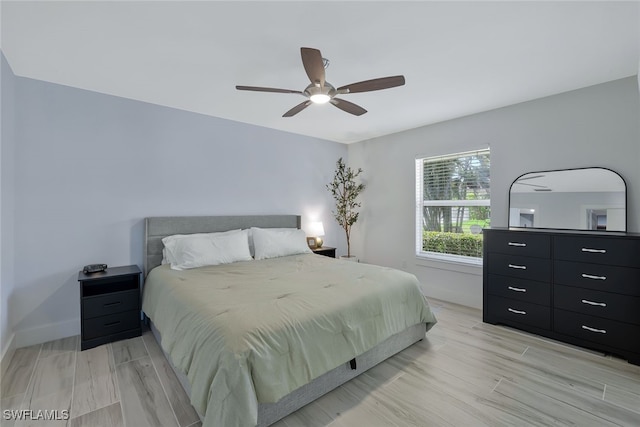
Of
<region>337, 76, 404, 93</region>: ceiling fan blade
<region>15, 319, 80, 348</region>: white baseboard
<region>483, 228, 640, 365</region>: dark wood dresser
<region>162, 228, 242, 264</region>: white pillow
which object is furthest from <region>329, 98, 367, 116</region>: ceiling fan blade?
<region>15, 319, 80, 348</region>: white baseboard

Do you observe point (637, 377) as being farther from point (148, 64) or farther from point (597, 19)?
point (148, 64)

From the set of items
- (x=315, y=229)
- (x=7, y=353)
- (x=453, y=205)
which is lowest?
(x=7, y=353)

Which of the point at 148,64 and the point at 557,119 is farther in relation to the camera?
the point at 557,119

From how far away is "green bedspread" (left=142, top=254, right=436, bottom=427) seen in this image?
4.70 feet

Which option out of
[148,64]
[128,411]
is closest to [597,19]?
[148,64]

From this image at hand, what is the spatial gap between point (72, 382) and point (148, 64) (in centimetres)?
258

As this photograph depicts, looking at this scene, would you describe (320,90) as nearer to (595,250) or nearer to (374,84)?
(374,84)

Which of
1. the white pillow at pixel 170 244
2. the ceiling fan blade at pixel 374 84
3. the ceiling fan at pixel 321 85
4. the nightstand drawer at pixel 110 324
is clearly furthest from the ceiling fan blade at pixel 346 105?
the nightstand drawer at pixel 110 324

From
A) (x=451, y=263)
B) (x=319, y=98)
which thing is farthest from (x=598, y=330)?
(x=319, y=98)

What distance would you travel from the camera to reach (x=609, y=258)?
243 cm

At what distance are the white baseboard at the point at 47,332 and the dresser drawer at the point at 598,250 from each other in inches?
192

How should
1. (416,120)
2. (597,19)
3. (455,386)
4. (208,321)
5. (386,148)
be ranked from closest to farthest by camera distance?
1. (208,321)
2. (597,19)
3. (455,386)
4. (416,120)
5. (386,148)

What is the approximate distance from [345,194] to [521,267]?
9.50 feet

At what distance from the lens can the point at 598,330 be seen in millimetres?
2469
